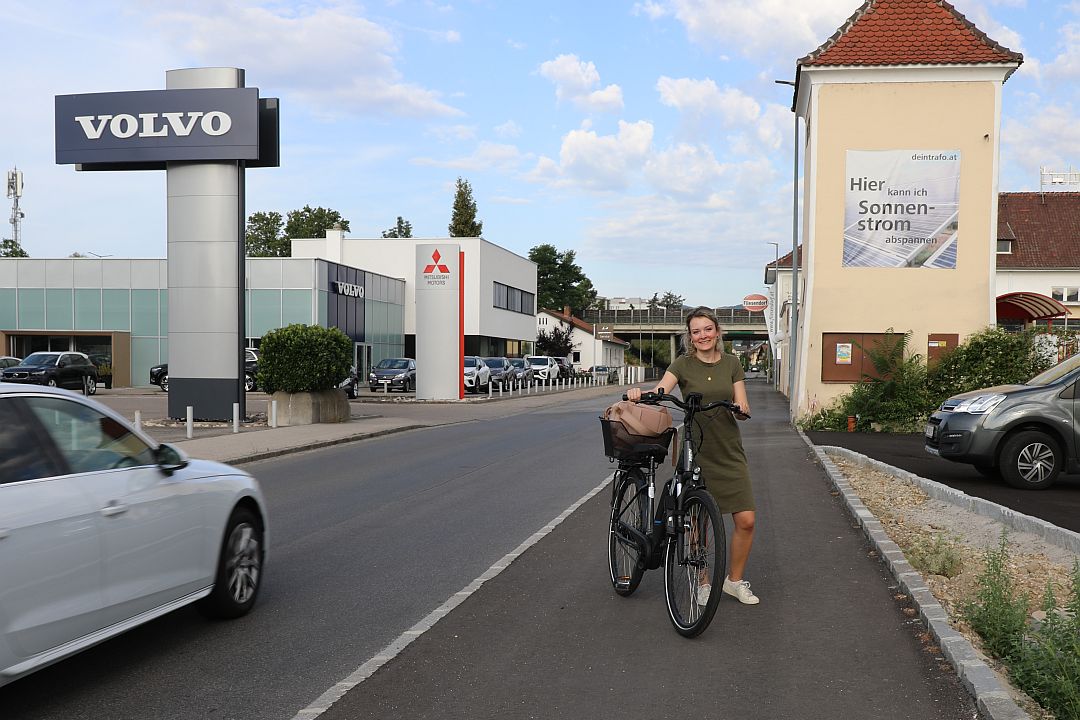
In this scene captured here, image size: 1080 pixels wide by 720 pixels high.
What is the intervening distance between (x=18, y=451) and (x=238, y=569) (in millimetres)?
1998

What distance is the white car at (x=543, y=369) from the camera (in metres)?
62.2

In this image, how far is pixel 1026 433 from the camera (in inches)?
474

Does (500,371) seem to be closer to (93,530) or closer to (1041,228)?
(1041,228)

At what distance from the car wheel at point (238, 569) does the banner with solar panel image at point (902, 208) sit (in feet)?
64.8

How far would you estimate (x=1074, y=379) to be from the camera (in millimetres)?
12039

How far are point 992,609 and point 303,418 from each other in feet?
68.0

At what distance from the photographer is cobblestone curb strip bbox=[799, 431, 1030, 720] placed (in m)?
4.40

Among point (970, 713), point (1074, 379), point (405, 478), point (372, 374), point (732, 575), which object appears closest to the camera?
point (970, 713)

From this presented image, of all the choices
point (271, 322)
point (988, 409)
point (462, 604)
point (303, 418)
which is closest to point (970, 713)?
point (462, 604)

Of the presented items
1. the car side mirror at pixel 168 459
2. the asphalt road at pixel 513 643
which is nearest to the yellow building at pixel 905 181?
the asphalt road at pixel 513 643

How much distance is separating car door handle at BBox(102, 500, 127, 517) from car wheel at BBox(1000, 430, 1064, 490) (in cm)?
1004

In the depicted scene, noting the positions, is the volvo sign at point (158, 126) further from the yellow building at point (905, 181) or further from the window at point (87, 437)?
the window at point (87, 437)

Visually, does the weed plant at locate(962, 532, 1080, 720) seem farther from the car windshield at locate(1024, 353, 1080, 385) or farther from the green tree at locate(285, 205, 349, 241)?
the green tree at locate(285, 205, 349, 241)

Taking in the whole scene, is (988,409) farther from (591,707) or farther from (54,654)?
(54,654)
